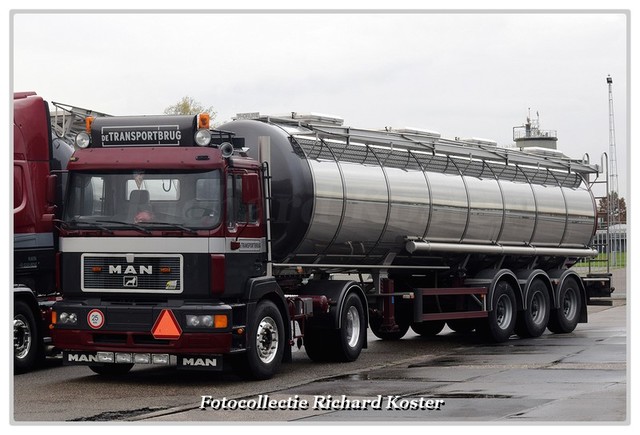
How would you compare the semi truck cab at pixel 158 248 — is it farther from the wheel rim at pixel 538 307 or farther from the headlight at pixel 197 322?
the wheel rim at pixel 538 307

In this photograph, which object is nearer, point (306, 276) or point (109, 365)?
point (109, 365)

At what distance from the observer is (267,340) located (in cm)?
1586

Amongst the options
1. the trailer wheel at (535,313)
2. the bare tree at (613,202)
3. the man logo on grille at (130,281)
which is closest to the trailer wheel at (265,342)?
the man logo on grille at (130,281)

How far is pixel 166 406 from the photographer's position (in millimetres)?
13289

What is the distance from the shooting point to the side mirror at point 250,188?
15297 millimetres

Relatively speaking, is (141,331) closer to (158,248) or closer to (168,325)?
(168,325)

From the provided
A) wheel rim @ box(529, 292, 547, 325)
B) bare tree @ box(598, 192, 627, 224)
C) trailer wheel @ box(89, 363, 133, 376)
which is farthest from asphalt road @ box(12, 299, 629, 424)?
bare tree @ box(598, 192, 627, 224)

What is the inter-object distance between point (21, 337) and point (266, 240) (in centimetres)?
392

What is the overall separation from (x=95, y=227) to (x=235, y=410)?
3.61 metres

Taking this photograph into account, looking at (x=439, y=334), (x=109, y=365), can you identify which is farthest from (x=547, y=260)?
(x=109, y=365)

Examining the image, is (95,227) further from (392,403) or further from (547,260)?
(547,260)

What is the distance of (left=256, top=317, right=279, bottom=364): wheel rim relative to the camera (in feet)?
51.3

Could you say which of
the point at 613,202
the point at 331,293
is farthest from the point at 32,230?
the point at 613,202

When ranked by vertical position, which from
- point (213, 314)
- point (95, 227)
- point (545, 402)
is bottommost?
point (545, 402)
